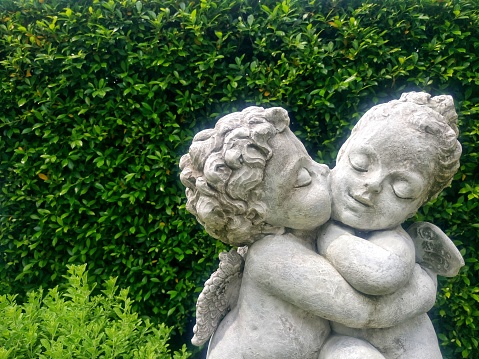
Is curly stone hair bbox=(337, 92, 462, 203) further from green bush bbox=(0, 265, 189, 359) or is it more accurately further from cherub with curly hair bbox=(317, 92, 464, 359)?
green bush bbox=(0, 265, 189, 359)

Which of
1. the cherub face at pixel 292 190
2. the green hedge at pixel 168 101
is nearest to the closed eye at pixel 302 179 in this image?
the cherub face at pixel 292 190

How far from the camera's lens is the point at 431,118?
6.06 ft

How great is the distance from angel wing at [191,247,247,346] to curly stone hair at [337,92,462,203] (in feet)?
2.42

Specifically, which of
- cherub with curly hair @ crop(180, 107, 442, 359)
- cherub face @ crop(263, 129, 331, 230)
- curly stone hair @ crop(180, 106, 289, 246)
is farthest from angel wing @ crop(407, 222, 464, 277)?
curly stone hair @ crop(180, 106, 289, 246)

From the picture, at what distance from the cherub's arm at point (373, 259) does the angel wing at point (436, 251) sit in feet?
0.60

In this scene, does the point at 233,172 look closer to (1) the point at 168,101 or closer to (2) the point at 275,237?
(2) the point at 275,237

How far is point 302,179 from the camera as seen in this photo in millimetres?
1894

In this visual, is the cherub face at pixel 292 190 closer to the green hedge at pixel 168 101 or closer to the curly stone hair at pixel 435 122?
the curly stone hair at pixel 435 122

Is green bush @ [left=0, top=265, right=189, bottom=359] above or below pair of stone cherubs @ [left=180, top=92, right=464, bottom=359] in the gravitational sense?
below

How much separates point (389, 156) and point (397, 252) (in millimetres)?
350

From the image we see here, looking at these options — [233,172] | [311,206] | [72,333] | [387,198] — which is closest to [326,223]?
[311,206]

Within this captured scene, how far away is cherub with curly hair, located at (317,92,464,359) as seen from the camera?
5.89 ft

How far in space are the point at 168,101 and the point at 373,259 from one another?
91.5 inches

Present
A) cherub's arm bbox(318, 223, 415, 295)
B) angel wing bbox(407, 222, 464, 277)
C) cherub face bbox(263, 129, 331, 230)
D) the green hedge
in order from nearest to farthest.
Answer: cherub's arm bbox(318, 223, 415, 295), cherub face bbox(263, 129, 331, 230), angel wing bbox(407, 222, 464, 277), the green hedge
